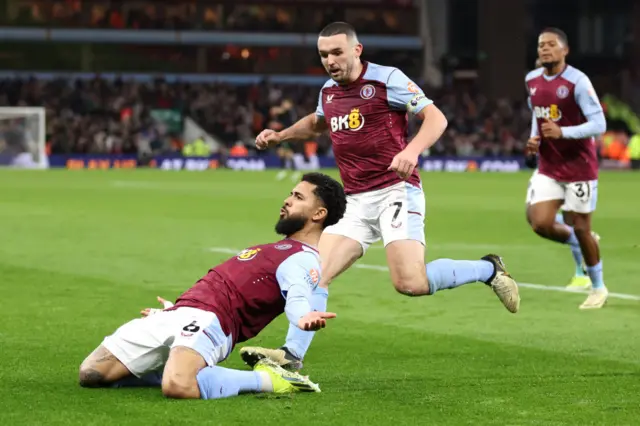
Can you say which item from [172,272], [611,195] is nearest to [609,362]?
[172,272]

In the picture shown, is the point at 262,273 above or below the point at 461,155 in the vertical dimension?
above

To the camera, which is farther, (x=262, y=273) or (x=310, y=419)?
(x=262, y=273)

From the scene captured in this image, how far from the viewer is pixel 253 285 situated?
7.29 meters

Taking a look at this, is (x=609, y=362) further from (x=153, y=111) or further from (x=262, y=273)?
(x=153, y=111)

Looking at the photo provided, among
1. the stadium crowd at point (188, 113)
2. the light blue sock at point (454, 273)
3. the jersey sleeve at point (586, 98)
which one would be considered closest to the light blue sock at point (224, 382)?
the light blue sock at point (454, 273)

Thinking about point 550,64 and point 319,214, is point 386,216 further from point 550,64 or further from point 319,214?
point 550,64

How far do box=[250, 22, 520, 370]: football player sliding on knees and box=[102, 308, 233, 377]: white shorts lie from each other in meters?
1.84

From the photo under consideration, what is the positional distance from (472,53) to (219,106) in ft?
43.5

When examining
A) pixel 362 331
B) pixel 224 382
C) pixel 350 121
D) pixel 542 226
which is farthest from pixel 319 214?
pixel 542 226

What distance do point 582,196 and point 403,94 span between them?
3875 mm

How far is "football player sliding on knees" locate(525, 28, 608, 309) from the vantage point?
11.9 m

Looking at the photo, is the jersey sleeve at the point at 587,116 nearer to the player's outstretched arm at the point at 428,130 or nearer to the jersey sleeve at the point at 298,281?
the player's outstretched arm at the point at 428,130

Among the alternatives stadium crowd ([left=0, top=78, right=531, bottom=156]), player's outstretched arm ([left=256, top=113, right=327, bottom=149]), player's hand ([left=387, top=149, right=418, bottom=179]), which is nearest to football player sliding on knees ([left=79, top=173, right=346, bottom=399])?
player's hand ([left=387, top=149, right=418, bottom=179])

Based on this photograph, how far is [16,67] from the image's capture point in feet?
180
